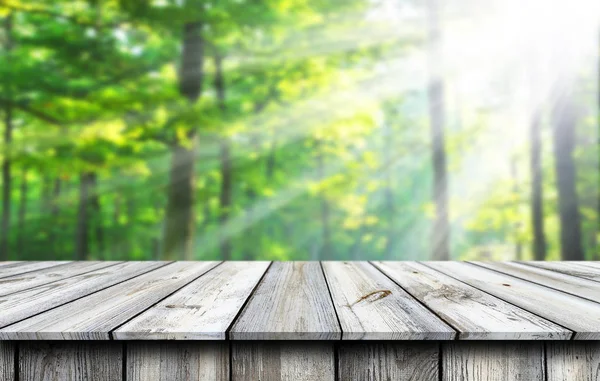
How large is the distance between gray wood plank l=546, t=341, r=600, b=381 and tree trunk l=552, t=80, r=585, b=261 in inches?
241

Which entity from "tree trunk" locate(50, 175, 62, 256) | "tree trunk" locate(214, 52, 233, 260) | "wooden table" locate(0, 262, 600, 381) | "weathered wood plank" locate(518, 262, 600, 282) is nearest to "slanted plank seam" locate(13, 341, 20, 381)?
"wooden table" locate(0, 262, 600, 381)

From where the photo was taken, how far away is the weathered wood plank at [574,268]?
4.40ft

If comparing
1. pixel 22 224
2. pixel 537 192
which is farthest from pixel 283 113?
pixel 22 224

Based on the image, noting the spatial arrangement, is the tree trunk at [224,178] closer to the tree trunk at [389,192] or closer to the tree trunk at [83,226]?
the tree trunk at [83,226]

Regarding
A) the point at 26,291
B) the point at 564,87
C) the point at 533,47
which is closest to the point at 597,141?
the point at 564,87

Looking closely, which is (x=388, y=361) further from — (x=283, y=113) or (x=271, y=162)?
(x=271, y=162)

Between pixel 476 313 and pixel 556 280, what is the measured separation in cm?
59

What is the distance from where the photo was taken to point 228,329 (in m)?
0.71

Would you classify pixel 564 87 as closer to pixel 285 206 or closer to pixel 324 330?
pixel 285 206

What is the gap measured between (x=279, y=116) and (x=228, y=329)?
730 cm

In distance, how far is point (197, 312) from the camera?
82cm

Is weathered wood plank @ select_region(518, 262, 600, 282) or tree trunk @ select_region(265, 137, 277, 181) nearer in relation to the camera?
weathered wood plank @ select_region(518, 262, 600, 282)

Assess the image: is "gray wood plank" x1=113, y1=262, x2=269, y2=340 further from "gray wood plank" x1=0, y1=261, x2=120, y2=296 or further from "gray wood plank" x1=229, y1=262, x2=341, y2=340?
"gray wood plank" x1=0, y1=261, x2=120, y2=296

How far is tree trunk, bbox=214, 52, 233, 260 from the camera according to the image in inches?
305
